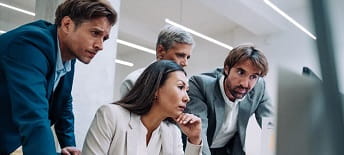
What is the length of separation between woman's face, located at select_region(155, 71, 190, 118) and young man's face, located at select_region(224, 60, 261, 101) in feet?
0.90

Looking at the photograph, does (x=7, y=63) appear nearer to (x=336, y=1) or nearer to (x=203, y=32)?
(x=336, y=1)

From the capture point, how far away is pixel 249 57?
5.41ft

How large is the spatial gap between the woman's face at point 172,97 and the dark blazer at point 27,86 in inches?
18.8

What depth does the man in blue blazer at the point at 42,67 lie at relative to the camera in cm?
92

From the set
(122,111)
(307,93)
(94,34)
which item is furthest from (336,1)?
(122,111)

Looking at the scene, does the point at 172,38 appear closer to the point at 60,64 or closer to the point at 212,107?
the point at 212,107

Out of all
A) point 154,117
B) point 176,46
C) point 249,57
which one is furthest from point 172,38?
point 154,117

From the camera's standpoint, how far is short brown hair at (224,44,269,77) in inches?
64.4

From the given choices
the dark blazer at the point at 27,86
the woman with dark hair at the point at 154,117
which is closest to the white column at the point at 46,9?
the woman with dark hair at the point at 154,117

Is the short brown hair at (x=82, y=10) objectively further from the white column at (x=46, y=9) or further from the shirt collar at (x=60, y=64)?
the white column at (x=46, y=9)

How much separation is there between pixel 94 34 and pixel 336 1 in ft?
3.29

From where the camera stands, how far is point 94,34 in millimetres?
1173

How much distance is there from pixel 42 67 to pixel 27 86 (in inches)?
3.0

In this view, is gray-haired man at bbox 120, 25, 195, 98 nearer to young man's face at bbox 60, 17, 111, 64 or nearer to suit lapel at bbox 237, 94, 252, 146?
suit lapel at bbox 237, 94, 252, 146
